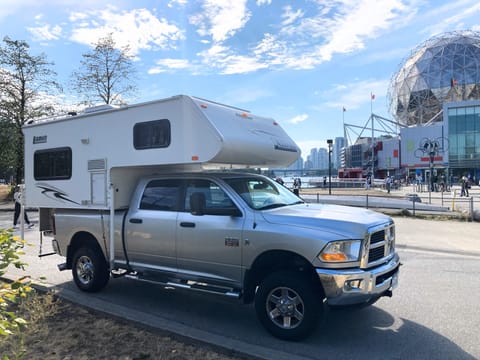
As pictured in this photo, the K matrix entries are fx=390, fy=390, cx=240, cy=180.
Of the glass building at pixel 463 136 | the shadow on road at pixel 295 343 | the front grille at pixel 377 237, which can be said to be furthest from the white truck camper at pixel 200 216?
the glass building at pixel 463 136

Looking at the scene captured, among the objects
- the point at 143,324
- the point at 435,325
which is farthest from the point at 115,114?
the point at 435,325

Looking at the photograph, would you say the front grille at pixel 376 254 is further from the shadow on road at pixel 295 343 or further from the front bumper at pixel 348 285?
the shadow on road at pixel 295 343

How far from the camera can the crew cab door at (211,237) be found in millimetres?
4871

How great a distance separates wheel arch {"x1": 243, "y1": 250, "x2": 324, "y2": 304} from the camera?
4498 mm

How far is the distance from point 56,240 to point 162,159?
9.58 ft

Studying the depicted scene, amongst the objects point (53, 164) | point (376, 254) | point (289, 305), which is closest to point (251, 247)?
point (289, 305)

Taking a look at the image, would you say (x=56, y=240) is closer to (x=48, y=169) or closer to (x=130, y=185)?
(x=48, y=169)

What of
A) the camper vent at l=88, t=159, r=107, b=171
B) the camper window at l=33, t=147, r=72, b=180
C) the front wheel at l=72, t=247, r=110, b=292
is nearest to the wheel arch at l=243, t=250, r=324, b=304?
the front wheel at l=72, t=247, r=110, b=292

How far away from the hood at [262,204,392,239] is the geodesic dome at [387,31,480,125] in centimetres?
8027

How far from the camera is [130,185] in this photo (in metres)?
6.34

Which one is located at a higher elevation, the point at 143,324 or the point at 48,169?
the point at 48,169

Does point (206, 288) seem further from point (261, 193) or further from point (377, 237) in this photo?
point (377, 237)

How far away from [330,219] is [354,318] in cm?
162

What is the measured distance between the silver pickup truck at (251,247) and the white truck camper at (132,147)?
369 millimetres
